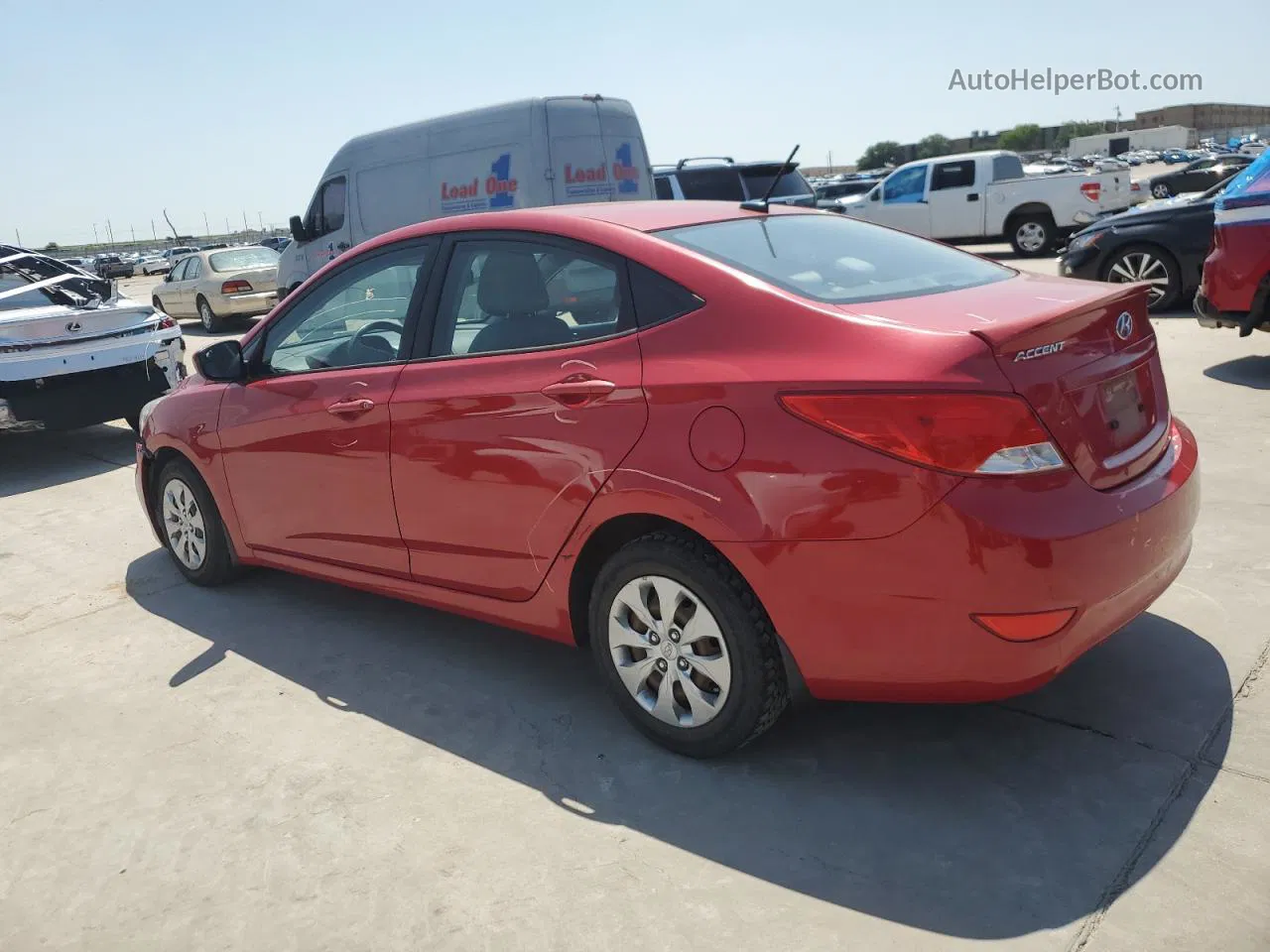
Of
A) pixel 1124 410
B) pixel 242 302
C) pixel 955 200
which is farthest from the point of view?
pixel 955 200

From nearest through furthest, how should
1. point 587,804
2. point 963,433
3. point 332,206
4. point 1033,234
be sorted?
point 963,433
point 587,804
point 332,206
point 1033,234

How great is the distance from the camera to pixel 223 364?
447 cm

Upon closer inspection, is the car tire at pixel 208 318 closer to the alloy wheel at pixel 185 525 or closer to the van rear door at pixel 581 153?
the van rear door at pixel 581 153

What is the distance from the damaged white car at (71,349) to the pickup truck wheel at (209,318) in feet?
33.5

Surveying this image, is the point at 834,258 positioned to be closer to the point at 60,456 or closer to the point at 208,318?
the point at 60,456

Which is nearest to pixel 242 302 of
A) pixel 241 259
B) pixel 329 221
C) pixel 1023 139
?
pixel 241 259

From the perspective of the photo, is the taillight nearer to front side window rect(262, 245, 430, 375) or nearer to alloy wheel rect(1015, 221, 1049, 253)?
front side window rect(262, 245, 430, 375)

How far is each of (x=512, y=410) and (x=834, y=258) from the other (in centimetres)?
111

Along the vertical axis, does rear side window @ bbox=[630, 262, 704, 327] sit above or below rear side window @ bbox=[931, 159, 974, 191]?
above

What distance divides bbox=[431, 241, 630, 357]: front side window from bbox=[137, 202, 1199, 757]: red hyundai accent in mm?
10

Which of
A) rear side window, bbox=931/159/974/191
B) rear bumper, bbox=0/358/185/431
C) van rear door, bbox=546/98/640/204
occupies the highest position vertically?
van rear door, bbox=546/98/640/204

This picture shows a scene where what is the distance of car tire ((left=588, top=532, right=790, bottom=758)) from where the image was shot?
2.88 m

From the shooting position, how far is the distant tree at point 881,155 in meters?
130

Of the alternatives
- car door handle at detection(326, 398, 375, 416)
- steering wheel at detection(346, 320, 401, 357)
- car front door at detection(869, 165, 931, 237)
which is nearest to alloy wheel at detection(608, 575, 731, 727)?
car door handle at detection(326, 398, 375, 416)
